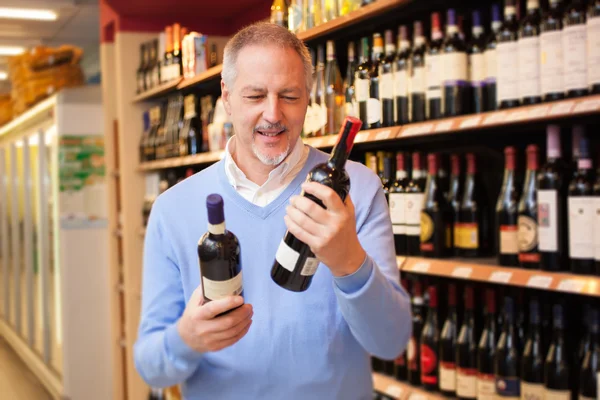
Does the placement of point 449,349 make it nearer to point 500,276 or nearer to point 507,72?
point 500,276

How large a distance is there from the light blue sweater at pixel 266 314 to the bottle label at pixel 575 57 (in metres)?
0.95

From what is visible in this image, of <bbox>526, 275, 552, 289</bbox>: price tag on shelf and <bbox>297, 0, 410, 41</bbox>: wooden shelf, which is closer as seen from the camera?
<bbox>526, 275, 552, 289</bbox>: price tag on shelf

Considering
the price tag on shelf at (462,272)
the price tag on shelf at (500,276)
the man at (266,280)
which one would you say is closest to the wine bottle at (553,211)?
the price tag on shelf at (500,276)

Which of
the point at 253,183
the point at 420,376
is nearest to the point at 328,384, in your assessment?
the point at 253,183

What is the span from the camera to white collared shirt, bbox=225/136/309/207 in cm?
108

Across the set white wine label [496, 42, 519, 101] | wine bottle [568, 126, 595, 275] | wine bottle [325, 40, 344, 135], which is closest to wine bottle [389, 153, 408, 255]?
wine bottle [325, 40, 344, 135]

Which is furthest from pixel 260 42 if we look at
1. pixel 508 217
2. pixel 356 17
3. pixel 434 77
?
pixel 508 217

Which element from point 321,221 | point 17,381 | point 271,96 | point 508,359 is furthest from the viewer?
point 17,381

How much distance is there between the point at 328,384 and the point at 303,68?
1.78 feet

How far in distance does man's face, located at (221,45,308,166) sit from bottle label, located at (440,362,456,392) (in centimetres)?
147

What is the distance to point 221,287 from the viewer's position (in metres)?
0.87

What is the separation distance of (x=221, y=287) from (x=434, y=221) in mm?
1480

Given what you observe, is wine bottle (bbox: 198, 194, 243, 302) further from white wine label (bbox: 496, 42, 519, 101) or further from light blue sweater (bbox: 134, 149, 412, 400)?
white wine label (bbox: 496, 42, 519, 101)

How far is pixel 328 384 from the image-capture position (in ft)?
3.70
